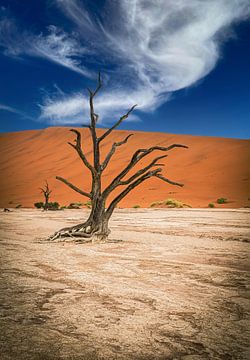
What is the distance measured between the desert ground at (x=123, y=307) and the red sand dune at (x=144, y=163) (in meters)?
18.7

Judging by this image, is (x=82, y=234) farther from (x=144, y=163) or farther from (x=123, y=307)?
(x=144, y=163)

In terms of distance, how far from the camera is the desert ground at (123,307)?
63.3 inches

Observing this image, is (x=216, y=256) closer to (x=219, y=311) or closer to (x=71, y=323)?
(x=219, y=311)

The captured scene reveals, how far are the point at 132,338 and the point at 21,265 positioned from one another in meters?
2.34

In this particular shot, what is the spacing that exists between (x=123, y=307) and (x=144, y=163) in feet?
127

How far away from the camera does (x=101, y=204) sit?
21.3ft


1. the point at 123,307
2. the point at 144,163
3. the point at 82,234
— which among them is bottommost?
the point at 123,307

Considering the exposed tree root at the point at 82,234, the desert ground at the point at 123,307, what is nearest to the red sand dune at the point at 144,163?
the exposed tree root at the point at 82,234

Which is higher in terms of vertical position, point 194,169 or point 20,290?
point 194,169

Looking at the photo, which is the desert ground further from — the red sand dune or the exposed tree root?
the red sand dune

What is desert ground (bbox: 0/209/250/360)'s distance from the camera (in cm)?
161

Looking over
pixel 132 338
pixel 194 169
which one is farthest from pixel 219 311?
pixel 194 169

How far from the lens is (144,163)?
134 ft

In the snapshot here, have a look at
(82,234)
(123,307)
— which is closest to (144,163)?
(82,234)
